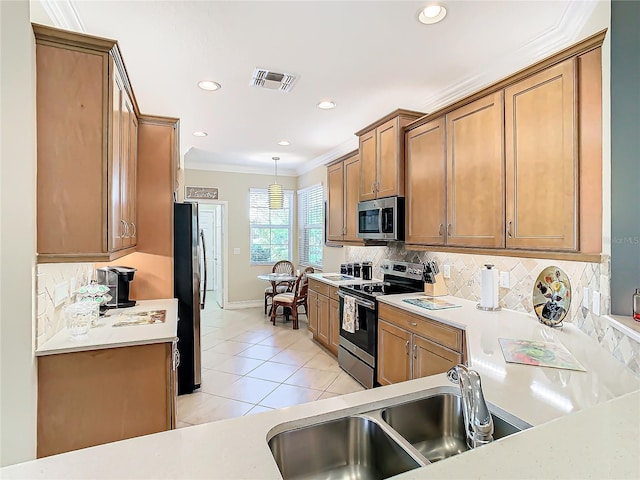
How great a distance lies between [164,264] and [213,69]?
1.72 meters

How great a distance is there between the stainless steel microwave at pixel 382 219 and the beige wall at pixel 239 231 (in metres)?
3.52

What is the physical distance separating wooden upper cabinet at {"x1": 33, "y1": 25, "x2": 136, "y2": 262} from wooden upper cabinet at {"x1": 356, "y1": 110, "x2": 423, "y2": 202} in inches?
92.0

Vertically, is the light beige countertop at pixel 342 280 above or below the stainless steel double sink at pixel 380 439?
above

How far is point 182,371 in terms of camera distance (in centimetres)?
324

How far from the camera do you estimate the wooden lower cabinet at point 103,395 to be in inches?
70.4

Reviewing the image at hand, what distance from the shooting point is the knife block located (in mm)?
3191

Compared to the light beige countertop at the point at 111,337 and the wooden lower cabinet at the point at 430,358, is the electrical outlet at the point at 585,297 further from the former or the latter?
the light beige countertop at the point at 111,337

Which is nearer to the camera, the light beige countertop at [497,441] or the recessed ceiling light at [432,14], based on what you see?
the light beige countertop at [497,441]

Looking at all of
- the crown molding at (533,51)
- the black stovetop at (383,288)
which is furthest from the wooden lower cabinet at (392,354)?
the crown molding at (533,51)

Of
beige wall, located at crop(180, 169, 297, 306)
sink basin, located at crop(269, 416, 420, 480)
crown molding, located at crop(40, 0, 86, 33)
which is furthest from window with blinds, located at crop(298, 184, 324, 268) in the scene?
sink basin, located at crop(269, 416, 420, 480)

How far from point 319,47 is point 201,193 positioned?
4.67m

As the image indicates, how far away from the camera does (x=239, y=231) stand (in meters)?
6.83

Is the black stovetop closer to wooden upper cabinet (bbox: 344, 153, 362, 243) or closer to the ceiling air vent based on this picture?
wooden upper cabinet (bbox: 344, 153, 362, 243)

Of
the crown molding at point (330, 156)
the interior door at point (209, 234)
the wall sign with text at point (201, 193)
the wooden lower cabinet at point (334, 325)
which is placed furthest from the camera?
the interior door at point (209, 234)
